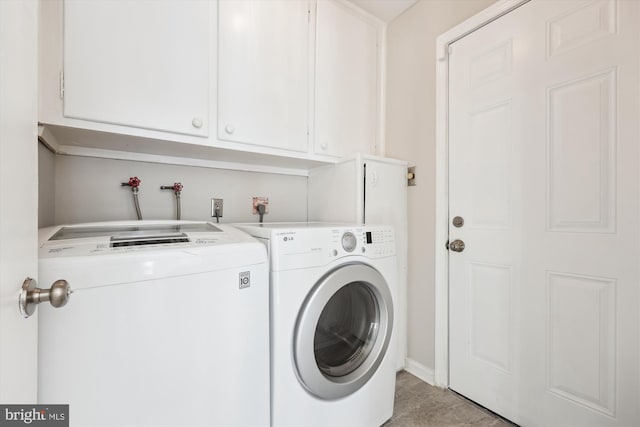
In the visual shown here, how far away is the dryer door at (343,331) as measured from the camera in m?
1.02

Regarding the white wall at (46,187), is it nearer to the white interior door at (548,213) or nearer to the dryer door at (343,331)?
the dryer door at (343,331)

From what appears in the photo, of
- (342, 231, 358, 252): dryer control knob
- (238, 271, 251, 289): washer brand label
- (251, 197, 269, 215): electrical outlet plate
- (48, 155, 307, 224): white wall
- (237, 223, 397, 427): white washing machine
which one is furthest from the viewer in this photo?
(251, 197, 269, 215): electrical outlet plate

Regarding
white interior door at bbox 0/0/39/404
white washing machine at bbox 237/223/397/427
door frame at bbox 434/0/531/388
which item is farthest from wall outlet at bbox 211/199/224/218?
door frame at bbox 434/0/531/388

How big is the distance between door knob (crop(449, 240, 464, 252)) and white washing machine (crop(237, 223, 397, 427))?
0.47m

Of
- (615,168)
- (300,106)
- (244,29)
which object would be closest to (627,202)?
(615,168)

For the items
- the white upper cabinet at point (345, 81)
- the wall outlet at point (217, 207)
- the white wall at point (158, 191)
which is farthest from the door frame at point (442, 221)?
the wall outlet at point (217, 207)

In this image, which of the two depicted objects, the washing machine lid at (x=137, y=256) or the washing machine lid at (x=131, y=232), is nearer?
the washing machine lid at (x=137, y=256)

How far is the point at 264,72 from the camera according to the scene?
145 centimetres

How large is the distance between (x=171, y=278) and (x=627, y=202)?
1560 millimetres

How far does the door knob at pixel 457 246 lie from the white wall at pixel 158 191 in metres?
1.01

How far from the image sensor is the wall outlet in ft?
5.49

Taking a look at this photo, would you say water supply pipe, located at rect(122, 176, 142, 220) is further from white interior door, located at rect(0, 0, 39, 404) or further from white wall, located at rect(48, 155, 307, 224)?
white interior door, located at rect(0, 0, 39, 404)

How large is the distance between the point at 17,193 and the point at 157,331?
421 millimetres
